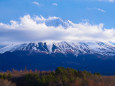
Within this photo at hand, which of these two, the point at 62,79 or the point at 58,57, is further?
the point at 58,57

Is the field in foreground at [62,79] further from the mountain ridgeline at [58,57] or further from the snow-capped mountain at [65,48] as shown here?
the snow-capped mountain at [65,48]

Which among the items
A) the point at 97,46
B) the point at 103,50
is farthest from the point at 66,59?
the point at 97,46

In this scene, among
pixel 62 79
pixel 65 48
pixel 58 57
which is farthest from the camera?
pixel 65 48

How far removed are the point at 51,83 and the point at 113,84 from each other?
5.82m

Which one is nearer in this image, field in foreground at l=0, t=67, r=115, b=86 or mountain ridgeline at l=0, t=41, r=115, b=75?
field in foreground at l=0, t=67, r=115, b=86

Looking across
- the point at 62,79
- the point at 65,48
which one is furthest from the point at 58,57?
the point at 62,79

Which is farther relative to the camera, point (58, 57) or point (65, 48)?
point (65, 48)

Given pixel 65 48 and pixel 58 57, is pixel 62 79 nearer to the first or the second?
pixel 58 57

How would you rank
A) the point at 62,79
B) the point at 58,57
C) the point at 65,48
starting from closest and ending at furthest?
the point at 62,79, the point at 58,57, the point at 65,48

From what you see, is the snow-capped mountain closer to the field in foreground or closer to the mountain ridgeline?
the mountain ridgeline

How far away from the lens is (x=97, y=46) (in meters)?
184

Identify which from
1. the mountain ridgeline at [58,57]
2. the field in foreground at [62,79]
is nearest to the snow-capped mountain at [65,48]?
the mountain ridgeline at [58,57]

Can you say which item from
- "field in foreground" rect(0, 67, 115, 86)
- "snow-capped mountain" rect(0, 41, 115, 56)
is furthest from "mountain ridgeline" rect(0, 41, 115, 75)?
"field in foreground" rect(0, 67, 115, 86)

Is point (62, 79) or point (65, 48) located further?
point (65, 48)
